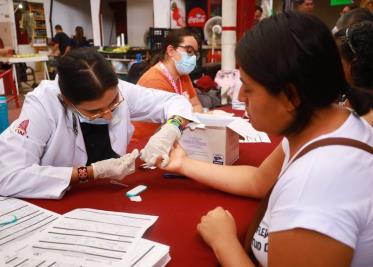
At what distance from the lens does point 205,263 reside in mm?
827

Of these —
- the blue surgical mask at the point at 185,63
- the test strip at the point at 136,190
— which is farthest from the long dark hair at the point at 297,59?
the blue surgical mask at the point at 185,63

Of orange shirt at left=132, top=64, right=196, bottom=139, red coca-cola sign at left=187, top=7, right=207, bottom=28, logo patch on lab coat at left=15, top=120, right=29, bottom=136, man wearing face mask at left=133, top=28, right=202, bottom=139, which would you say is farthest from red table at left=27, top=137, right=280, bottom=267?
red coca-cola sign at left=187, top=7, right=207, bottom=28

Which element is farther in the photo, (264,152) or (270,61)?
(264,152)

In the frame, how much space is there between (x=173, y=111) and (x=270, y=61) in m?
0.99

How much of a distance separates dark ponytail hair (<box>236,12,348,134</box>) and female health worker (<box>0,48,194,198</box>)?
66 centimetres

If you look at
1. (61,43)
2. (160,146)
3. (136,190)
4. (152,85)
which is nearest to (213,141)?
(160,146)

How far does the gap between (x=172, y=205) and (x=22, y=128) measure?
0.59 metres

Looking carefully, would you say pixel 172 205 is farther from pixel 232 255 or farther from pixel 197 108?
pixel 197 108

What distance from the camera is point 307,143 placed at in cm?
74

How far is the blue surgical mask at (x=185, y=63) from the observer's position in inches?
95.7

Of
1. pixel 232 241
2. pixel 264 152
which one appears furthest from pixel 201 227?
pixel 264 152

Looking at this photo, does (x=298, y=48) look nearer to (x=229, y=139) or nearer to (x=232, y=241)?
(x=232, y=241)

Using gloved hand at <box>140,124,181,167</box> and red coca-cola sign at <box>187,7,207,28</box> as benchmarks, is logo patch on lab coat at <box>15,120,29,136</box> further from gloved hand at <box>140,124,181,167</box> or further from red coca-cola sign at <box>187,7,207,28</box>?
red coca-cola sign at <box>187,7,207,28</box>

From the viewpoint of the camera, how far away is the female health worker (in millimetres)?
1155
